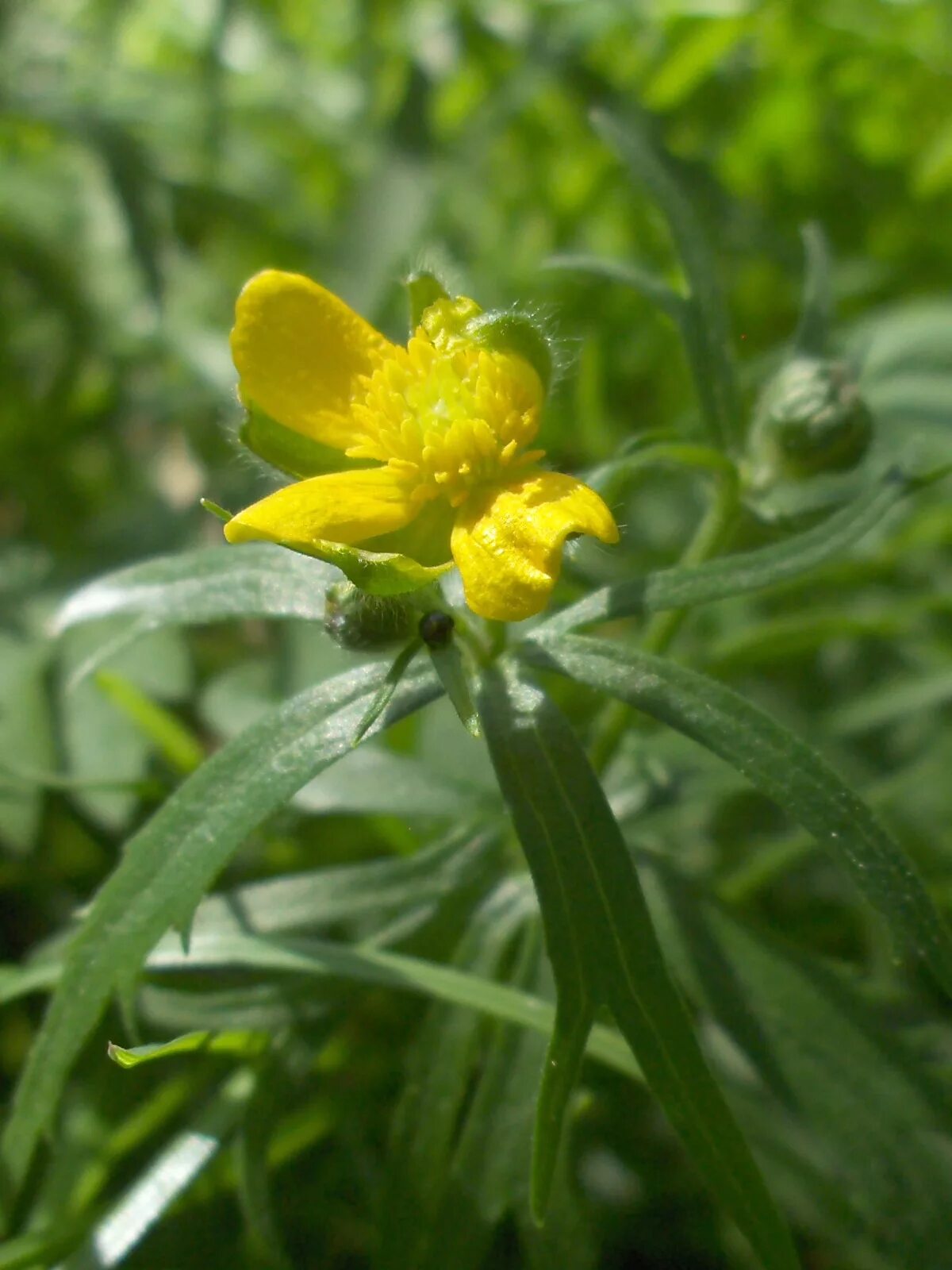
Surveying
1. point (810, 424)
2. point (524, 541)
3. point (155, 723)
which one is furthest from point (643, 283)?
point (155, 723)

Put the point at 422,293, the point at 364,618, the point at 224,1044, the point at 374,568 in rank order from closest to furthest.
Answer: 1. the point at 374,568
2. the point at 364,618
3. the point at 422,293
4. the point at 224,1044

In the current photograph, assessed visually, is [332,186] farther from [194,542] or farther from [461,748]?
→ [461,748]

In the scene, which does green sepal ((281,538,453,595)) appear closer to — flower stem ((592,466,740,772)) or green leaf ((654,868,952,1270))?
flower stem ((592,466,740,772))

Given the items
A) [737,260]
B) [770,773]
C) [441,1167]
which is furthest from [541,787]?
[737,260]

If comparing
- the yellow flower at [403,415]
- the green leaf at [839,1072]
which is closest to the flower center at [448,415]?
the yellow flower at [403,415]

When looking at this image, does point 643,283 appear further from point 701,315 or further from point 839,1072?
point 839,1072

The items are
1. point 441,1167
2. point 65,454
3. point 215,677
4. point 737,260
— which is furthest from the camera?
point 737,260

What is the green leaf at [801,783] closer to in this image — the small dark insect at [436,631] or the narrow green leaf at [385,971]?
the small dark insect at [436,631]
